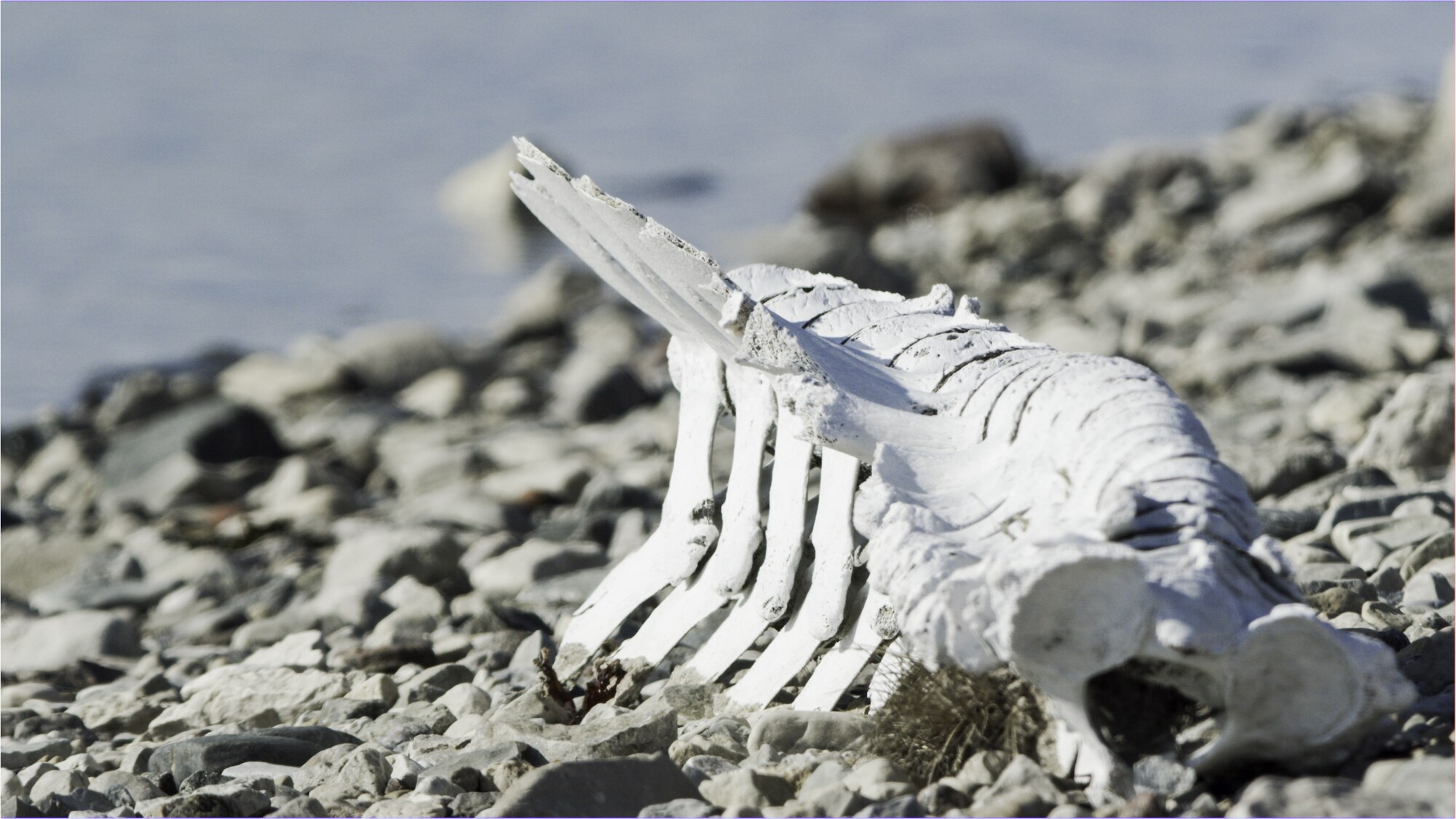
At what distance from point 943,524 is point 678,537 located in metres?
1.16

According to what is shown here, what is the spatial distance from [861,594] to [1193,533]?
1041 mm

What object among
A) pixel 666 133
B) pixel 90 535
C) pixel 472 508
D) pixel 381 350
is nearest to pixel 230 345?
pixel 381 350

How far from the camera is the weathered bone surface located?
100 inches

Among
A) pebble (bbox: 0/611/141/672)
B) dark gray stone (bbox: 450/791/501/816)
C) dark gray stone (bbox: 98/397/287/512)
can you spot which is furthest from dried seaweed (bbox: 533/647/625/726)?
dark gray stone (bbox: 98/397/287/512)

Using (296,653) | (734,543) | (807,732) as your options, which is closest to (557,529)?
(296,653)

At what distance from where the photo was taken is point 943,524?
2965mm

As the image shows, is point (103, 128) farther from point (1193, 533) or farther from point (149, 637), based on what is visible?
point (1193, 533)

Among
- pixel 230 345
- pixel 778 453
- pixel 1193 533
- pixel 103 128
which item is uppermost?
pixel 103 128

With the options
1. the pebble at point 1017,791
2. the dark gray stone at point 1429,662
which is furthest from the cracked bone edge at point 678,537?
the dark gray stone at point 1429,662

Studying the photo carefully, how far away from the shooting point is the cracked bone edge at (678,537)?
3.95 meters

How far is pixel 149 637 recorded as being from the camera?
19.6 feet

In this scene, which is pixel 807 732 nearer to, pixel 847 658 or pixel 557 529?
pixel 847 658

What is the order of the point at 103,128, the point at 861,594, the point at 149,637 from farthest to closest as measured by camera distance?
the point at 103,128 < the point at 149,637 < the point at 861,594

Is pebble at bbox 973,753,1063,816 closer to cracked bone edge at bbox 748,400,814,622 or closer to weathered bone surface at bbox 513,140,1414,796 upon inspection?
weathered bone surface at bbox 513,140,1414,796
